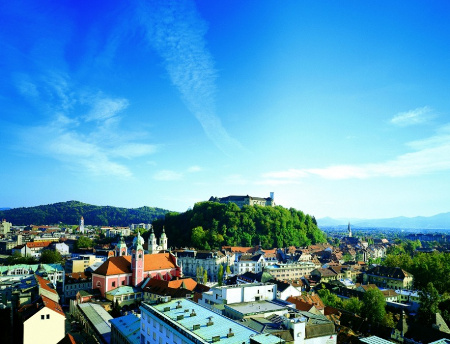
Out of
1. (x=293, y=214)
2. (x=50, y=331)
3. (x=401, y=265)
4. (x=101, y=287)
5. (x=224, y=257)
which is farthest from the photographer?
(x=293, y=214)

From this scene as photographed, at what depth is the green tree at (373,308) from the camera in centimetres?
4019

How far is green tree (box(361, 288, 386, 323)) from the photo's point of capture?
4019 centimetres

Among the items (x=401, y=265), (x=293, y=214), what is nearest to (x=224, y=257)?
(x=401, y=265)

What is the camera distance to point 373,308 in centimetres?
4078

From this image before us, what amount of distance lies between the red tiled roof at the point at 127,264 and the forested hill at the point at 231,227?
34046 millimetres

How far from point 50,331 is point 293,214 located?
94827 mm

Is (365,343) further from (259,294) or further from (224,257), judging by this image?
(224,257)

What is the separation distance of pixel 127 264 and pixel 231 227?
47385 millimetres

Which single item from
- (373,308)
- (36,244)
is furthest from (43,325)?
(36,244)

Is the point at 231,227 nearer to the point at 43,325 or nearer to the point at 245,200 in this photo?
the point at 245,200

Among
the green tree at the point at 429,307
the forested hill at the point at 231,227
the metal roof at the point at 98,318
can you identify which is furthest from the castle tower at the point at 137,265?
the forested hill at the point at 231,227

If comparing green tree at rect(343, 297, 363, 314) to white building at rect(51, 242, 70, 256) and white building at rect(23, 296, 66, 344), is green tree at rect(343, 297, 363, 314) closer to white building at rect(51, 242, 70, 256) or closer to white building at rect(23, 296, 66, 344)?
white building at rect(23, 296, 66, 344)

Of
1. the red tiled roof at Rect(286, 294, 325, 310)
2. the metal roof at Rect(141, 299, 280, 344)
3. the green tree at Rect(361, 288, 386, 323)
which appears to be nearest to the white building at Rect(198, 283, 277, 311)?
the metal roof at Rect(141, 299, 280, 344)

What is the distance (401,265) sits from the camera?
232 ft
